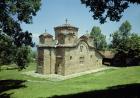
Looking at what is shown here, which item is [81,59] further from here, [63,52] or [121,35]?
[121,35]

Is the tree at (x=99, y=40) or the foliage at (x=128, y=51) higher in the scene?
the tree at (x=99, y=40)

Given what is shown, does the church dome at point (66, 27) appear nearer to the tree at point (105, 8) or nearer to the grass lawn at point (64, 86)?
the grass lawn at point (64, 86)

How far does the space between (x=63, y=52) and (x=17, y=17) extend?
19546mm

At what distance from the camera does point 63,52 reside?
52.6m

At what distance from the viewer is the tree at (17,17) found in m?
33.2

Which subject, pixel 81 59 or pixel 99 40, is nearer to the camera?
pixel 81 59

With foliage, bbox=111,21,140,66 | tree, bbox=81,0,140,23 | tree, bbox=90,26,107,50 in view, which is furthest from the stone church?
tree, bbox=90,26,107,50

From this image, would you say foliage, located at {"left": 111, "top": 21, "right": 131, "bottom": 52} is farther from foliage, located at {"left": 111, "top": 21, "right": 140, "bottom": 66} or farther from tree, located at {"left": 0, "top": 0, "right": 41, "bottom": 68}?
tree, located at {"left": 0, "top": 0, "right": 41, "bottom": 68}

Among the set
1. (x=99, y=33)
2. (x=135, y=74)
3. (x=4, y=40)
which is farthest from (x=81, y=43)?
(x=99, y=33)

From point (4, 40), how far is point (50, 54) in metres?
18.6

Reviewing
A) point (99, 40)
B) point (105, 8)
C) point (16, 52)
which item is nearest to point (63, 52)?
point (16, 52)

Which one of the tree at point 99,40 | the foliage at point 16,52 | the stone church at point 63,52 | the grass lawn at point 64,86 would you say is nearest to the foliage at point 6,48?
the foliage at point 16,52

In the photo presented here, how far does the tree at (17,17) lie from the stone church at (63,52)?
1680cm

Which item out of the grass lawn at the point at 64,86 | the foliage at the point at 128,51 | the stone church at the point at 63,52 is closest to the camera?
the grass lawn at the point at 64,86
